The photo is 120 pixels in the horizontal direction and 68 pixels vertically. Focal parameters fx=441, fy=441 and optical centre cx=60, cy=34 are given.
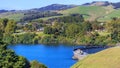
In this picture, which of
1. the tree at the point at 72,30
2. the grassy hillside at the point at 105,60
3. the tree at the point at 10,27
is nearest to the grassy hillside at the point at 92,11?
the tree at the point at 10,27

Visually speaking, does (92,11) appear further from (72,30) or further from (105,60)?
(105,60)

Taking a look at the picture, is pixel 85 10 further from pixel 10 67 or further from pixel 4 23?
pixel 10 67

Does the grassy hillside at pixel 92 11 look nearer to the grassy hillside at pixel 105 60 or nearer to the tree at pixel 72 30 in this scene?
the tree at pixel 72 30

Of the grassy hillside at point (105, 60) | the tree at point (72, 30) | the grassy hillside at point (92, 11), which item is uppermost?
the grassy hillside at point (105, 60)

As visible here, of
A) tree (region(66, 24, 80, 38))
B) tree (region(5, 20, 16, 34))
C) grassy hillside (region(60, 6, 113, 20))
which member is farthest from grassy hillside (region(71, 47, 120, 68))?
grassy hillside (region(60, 6, 113, 20))

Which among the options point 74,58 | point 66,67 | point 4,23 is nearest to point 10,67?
point 66,67

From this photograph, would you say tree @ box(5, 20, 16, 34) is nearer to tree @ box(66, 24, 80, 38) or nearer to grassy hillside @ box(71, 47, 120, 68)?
tree @ box(66, 24, 80, 38)

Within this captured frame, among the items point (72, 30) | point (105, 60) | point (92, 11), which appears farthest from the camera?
point (92, 11)

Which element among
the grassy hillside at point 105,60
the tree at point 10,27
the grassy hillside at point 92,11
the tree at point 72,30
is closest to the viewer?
the grassy hillside at point 105,60

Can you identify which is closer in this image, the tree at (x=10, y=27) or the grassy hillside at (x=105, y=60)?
the grassy hillside at (x=105, y=60)

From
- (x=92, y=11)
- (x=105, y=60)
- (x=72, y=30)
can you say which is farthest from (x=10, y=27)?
(x=105, y=60)

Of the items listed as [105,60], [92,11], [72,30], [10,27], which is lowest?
[92,11]

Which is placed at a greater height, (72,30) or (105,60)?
(105,60)

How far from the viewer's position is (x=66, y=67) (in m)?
39.9
